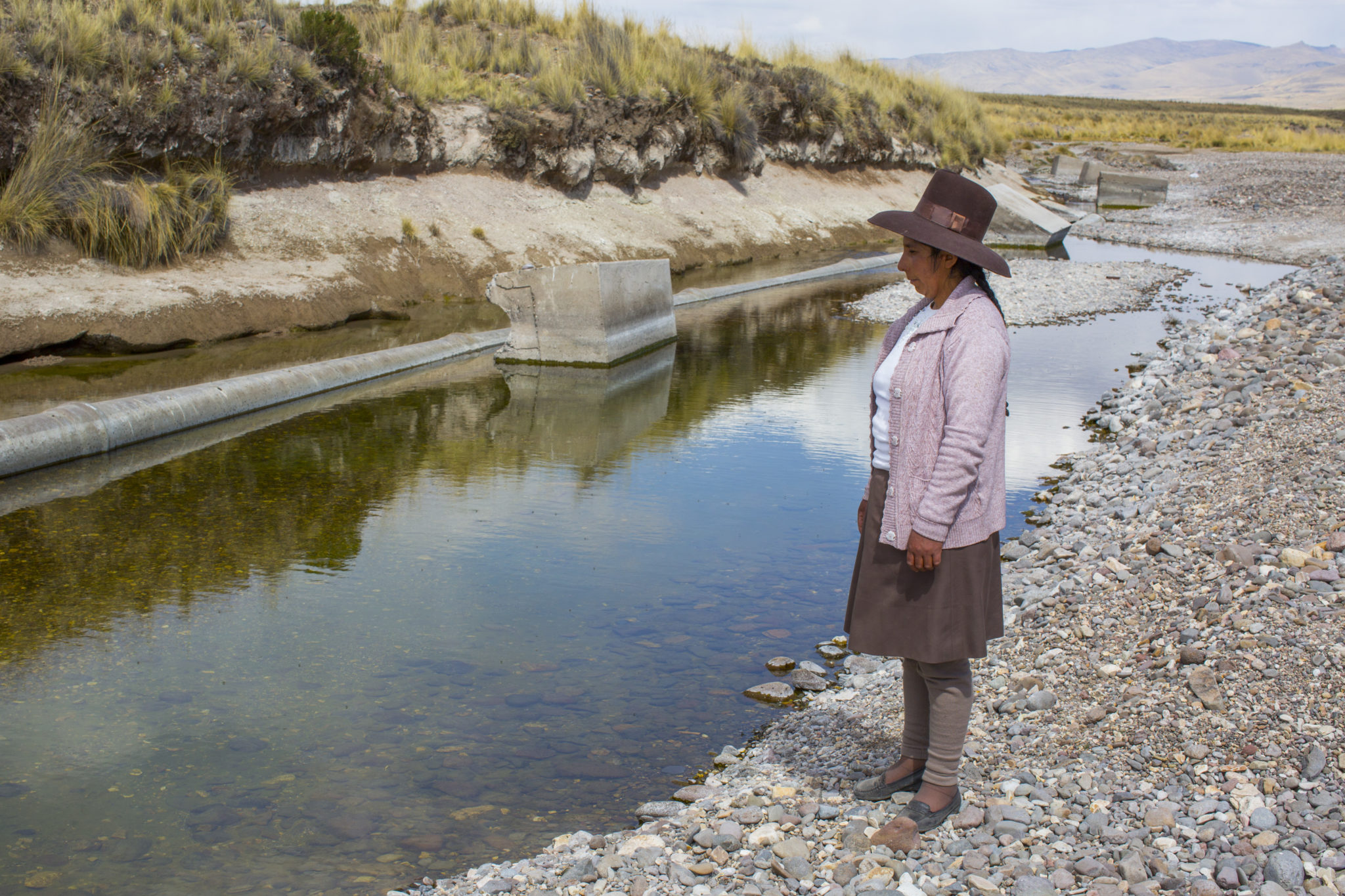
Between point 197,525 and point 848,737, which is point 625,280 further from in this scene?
point 848,737

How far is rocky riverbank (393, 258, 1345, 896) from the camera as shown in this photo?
11.4ft

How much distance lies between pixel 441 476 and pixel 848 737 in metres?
4.77

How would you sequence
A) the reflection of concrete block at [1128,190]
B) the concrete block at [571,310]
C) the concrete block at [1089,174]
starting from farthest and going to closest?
the concrete block at [1089,174] < the reflection of concrete block at [1128,190] < the concrete block at [571,310]

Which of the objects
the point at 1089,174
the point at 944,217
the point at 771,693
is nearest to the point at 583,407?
the point at 771,693

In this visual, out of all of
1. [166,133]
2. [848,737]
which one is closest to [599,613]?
[848,737]

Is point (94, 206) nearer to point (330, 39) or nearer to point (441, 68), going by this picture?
point (330, 39)

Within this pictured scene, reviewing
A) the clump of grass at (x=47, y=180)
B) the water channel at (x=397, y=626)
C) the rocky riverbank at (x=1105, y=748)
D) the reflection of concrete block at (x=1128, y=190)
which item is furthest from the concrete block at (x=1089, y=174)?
the rocky riverbank at (x=1105, y=748)

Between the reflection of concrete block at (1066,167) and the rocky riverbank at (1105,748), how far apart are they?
4196 cm

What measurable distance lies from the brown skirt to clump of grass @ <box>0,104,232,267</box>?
13.3 m

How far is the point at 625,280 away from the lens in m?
13.2

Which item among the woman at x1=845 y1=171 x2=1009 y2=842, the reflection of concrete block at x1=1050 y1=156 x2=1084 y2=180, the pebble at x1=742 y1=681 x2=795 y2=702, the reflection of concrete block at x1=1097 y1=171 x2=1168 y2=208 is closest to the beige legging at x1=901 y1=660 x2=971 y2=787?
the woman at x1=845 y1=171 x2=1009 y2=842

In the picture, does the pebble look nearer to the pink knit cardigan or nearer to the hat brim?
the pink knit cardigan

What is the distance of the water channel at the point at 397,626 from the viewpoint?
4074mm

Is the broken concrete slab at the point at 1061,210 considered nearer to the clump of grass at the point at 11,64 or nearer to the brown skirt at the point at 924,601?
the clump of grass at the point at 11,64
